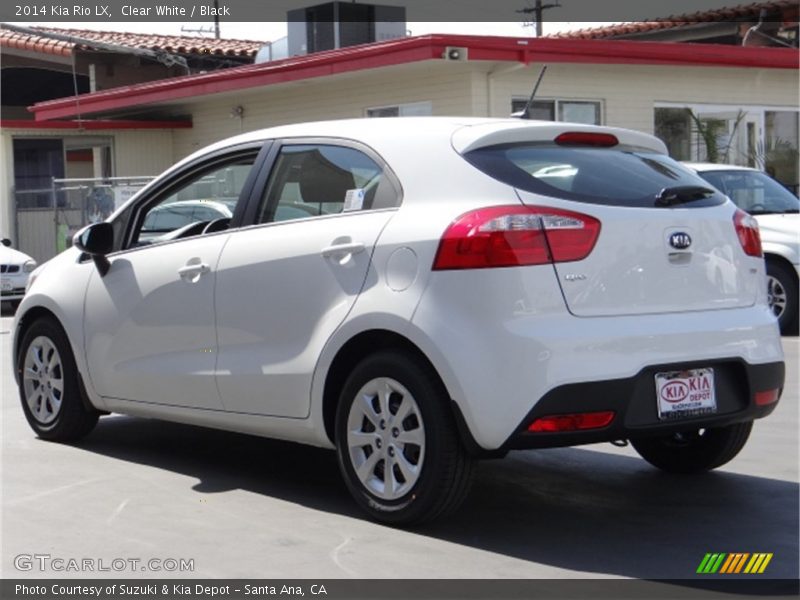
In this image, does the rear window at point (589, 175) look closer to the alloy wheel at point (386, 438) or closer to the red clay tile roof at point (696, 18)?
the alloy wheel at point (386, 438)

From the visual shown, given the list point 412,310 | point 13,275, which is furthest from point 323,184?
point 13,275

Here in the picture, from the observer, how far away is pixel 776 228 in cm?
1286

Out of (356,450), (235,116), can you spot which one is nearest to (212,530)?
(356,450)

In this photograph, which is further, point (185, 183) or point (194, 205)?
point (194, 205)

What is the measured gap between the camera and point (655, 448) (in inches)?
271

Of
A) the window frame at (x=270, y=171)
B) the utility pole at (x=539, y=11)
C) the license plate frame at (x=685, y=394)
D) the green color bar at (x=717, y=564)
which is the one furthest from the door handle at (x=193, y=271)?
the utility pole at (x=539, y=11)

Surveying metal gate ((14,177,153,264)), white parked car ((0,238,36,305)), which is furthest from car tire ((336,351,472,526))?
metal gate ((14,177,153,264))

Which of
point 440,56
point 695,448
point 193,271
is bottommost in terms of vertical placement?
point 695,448

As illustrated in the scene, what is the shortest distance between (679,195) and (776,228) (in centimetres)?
748

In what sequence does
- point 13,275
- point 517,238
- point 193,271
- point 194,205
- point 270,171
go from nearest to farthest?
point 517,238 < point 270,171 < point 193,271 < point 194,205 < point 13,275

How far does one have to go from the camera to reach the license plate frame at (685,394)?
5469 mm

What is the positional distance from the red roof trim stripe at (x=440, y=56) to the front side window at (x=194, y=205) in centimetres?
567

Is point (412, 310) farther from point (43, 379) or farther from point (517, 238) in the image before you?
point (43, 379)

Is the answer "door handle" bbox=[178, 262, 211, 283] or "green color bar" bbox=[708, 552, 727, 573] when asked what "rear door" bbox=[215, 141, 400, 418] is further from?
"green color bar" bbox=[708, 552, 727, 573]
